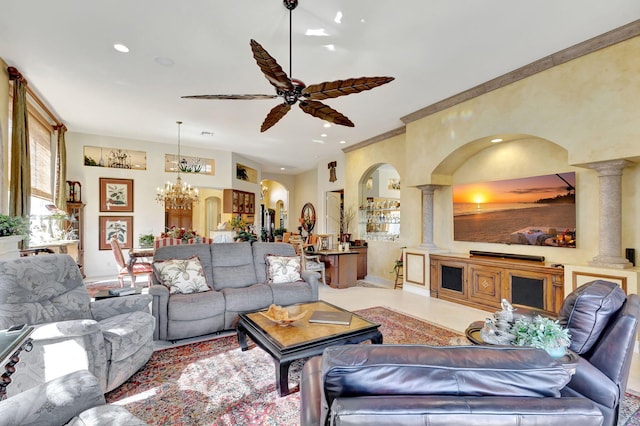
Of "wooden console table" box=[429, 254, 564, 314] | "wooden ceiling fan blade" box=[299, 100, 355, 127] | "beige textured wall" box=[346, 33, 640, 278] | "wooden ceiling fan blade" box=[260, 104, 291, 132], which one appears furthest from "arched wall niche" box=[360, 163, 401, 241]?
"wooden ceiling fan blade" box=[260, 104, 291, 132]

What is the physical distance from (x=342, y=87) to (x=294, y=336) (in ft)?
6.80

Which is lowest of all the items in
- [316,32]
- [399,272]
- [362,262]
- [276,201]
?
[399,272]

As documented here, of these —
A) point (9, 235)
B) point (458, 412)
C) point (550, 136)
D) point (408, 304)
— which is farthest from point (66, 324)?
point (550, 136)

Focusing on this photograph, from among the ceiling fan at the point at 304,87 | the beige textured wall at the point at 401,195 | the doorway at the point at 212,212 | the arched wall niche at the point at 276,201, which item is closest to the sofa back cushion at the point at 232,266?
the ceiling fan at the point at 304,87

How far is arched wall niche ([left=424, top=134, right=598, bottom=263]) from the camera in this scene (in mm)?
3869

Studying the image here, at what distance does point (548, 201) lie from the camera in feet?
13.8

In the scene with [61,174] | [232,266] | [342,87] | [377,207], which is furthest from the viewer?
[377,207]

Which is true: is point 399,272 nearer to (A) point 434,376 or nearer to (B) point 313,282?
(B) point 313,282

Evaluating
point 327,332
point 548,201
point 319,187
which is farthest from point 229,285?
point 319,187

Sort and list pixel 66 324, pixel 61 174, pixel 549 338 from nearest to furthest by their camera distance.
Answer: pixel 549 338
pixel 66 324
pixel 61 174

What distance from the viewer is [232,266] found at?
407 cm

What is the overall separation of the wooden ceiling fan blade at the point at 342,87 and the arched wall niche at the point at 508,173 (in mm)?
2746

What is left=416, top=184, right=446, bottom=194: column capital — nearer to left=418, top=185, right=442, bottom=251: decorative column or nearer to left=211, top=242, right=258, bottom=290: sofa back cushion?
left=418, top=185, right=442, bottom=251: decorative column

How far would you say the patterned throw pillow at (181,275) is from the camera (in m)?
3.48
